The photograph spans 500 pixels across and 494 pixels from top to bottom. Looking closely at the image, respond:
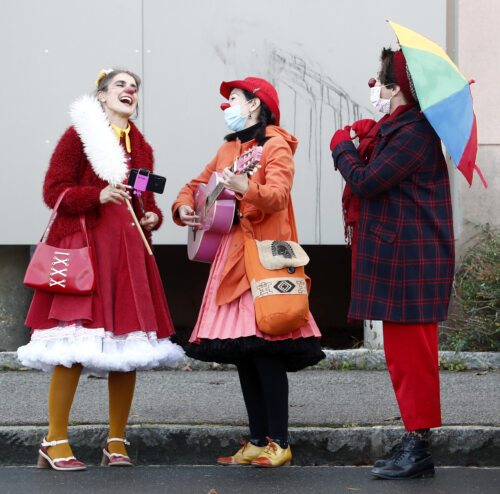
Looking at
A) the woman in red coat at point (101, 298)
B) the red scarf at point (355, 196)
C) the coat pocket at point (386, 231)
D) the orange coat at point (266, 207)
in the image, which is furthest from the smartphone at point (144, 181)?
the coat pocket at point (386, 231)

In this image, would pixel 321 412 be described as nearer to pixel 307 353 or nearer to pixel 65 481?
pixel 307 353

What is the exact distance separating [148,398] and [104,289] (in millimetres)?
1344

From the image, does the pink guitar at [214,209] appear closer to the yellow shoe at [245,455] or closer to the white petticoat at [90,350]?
the white petticoat at [90,350]

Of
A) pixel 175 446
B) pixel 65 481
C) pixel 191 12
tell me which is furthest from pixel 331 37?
pixel 65 481

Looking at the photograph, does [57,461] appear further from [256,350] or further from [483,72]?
[483,72]

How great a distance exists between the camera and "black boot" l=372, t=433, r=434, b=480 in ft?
16.7

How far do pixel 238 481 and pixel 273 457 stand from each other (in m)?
0.25

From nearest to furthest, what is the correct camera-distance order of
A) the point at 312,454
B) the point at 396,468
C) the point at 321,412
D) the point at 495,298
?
the point at 396,468, the point at 312,454, the point at 321,412, the point at 495,298

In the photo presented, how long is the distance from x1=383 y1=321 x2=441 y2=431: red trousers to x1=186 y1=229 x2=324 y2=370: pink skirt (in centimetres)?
44

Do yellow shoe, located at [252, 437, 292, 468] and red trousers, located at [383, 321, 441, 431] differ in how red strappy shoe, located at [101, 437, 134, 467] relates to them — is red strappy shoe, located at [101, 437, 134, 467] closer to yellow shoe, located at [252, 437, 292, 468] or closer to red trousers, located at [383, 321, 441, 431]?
yellow shoe, located at [252, 437, 292, 468]

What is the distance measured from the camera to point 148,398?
21.4 ft

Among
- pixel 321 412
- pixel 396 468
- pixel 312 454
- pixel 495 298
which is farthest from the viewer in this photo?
pixel 495 298

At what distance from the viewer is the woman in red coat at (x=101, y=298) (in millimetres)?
5258

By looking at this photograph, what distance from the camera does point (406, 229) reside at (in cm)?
508
